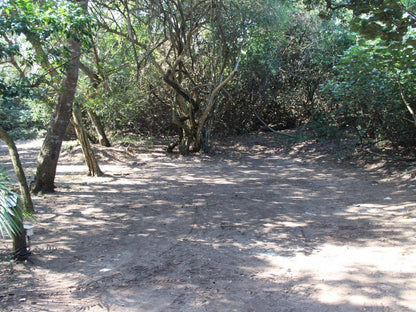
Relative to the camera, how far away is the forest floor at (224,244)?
3518 millimetres

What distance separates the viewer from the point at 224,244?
4961 millimetres

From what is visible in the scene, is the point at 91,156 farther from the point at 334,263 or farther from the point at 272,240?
the point at 334,263

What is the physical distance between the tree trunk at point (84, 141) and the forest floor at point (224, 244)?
31 centimetres

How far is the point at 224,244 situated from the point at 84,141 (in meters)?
5.15

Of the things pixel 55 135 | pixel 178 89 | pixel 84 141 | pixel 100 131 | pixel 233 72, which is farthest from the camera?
pixel 100 131

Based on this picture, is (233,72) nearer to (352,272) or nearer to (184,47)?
(184,47)

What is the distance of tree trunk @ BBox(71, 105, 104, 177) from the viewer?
28.4ft

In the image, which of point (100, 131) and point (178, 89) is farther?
point (100, 131)

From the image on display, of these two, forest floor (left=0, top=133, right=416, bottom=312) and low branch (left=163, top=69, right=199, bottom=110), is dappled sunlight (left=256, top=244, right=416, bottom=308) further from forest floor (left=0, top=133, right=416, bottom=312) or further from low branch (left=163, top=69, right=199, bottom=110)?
low branch (left=163, top=69, right=199, bottom=110)

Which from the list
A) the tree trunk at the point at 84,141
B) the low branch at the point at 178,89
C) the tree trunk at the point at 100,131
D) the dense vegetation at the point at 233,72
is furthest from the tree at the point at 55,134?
the tree trunk at the point at 100,131

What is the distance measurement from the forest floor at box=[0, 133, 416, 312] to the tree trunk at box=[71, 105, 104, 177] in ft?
1.00

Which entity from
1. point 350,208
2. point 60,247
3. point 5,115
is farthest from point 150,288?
point 5,115

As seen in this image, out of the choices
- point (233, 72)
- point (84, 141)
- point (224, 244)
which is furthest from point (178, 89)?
point (224, 244)

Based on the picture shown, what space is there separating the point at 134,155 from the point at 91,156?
334 centimetres
